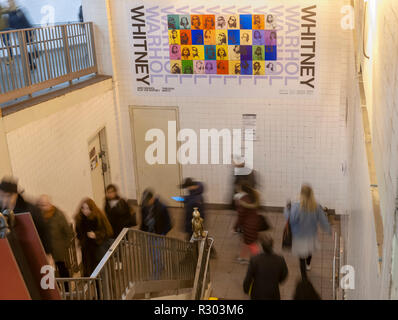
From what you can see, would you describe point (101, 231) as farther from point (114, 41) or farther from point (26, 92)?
point (114, 41)

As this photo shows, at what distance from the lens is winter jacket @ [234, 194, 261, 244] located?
7312 millimetres

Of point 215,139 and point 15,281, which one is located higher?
point 15,281

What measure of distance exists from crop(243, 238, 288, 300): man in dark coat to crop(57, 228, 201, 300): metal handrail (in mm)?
1498

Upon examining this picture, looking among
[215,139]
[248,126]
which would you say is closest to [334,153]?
[248,126]

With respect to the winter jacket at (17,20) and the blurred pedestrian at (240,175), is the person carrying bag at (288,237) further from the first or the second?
the winter jacket at (17,20)

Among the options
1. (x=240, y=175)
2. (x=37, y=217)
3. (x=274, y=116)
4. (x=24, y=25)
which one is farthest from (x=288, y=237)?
(x=24, y=25)

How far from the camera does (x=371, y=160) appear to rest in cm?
351

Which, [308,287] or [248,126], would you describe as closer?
[308,287]

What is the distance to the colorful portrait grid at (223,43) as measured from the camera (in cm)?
947

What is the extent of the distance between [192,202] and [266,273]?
2.91m

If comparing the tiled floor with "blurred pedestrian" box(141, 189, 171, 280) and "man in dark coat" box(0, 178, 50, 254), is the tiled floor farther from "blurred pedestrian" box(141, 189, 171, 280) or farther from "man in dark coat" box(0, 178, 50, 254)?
"man in dark coat" box(0, 178, 50, 254)

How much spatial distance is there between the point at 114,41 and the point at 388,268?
8961 mm

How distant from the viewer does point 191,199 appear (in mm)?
7871

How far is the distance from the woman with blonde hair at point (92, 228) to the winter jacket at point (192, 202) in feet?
6.05
